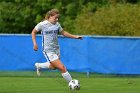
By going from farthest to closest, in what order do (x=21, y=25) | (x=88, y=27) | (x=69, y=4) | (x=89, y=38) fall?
(x=21, y=25) → (x=69, y=4) → (x=88, y=27) → (x=89, y=38)

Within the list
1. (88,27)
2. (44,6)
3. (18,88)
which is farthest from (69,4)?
(18,88)

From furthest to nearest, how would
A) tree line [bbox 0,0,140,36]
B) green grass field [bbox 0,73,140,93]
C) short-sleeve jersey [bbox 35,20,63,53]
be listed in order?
1. tree line [bbox 0,0,140,36]
2. green grass field [bbox 0,73,140,93]
3. short-sleeve jersey [bbox 35,20,63,53]

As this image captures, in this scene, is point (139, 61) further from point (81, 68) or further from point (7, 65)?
point (7, 65)

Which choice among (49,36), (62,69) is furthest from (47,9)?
(62,69)

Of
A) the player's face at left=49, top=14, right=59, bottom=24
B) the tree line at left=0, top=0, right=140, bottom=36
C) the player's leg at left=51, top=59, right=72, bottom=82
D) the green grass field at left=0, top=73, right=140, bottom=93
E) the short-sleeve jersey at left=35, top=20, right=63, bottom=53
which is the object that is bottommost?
the tree line at left=0, top=0, right=140, bottom=36

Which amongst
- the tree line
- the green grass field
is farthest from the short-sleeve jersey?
the tree line

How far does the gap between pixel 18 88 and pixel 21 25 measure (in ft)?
88.6

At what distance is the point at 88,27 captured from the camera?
2488 centimetres

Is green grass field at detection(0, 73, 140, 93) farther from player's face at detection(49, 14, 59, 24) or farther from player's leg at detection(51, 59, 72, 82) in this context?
player's face at detection(49, 14, 59, 24)

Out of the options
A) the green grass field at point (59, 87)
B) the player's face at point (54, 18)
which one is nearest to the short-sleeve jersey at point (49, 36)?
the player's face at point (54, 18)

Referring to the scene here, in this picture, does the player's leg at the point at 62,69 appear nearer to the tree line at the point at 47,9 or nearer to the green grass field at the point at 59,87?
the green grass field at the point at 59,87

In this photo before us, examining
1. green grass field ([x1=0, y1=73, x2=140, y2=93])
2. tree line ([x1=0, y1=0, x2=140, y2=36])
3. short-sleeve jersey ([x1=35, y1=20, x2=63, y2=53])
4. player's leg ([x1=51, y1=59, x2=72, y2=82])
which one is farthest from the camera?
tree line ([x1=0, y1=0, x2=140, y2=36])

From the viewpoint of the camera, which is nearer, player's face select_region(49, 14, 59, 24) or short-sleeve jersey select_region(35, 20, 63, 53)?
player's face select_region(49, 14, 59, 24)

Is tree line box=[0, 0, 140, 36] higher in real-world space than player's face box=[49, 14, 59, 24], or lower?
lower
